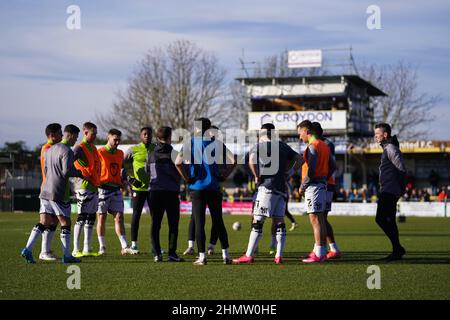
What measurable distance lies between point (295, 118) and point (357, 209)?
80.0 feet

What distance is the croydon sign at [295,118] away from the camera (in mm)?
62500

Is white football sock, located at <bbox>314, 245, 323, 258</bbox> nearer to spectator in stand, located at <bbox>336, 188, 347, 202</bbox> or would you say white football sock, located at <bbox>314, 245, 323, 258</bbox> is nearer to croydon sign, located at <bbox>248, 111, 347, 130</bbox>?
spectator in stand, located at <bbox>336, 188, 347, 202</bbox>

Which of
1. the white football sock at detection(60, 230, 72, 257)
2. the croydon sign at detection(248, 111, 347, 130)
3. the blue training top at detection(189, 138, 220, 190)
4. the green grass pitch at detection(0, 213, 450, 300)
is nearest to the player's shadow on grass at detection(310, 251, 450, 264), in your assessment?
the green grass pitch at detection(0, 213, 450, 300)

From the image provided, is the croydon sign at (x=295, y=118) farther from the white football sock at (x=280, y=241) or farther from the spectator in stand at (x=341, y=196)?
the white football sock at (x=280, y=241)

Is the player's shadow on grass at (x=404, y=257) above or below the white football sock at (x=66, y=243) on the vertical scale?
below

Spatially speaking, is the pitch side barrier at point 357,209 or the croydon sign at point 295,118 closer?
the pitch side barrier at point 357,209

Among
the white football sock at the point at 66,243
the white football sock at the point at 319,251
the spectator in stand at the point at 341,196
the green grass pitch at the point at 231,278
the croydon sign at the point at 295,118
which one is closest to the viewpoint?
the green grass pitch at the point at 231,278

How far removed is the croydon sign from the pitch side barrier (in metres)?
20.5

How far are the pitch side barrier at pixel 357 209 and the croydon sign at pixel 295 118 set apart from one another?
67.2 ft

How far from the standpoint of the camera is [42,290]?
9328 mm

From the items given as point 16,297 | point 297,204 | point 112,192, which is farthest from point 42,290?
point 297,204

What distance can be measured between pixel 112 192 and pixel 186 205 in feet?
88.5

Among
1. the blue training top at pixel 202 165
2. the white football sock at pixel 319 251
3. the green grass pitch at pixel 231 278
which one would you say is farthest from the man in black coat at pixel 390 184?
the blue training top at pixel 202 165

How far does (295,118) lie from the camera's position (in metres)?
64.4
